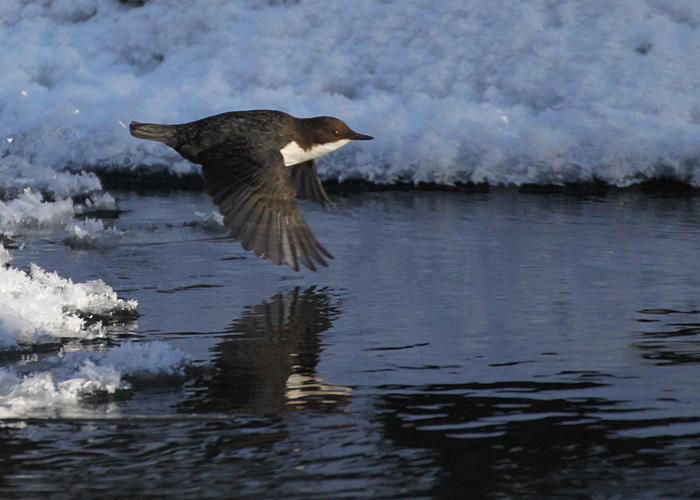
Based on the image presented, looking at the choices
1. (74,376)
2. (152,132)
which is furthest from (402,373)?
(152,132)

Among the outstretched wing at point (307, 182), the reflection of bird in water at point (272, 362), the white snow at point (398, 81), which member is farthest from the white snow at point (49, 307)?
the white snow at point (398, 81)

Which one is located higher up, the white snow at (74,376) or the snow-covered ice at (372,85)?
the snow-covered ice at (372,85)

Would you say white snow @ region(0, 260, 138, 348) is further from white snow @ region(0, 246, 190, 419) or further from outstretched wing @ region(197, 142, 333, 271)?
outstretched wing @ region(197, 142, 333, 271)

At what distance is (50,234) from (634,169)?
548cm

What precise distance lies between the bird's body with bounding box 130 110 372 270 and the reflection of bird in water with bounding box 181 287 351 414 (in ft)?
0.94

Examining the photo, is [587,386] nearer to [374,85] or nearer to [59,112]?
[374,85]

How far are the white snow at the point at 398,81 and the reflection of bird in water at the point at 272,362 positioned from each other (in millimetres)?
5195

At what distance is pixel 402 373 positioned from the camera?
4.50 meters

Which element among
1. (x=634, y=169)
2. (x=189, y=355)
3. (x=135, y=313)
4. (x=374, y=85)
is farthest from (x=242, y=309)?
(x=374, y=85)

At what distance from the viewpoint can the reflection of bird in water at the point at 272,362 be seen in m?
4.11

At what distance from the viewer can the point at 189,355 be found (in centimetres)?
454

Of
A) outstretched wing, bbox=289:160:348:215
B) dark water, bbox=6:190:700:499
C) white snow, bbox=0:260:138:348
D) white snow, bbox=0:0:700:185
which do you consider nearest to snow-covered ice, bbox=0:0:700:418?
white snow, bbox=0:0:700:185

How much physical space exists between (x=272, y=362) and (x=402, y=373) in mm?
580

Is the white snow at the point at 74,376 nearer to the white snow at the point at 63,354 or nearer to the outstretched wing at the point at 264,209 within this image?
the white snow at the point at 63,354
